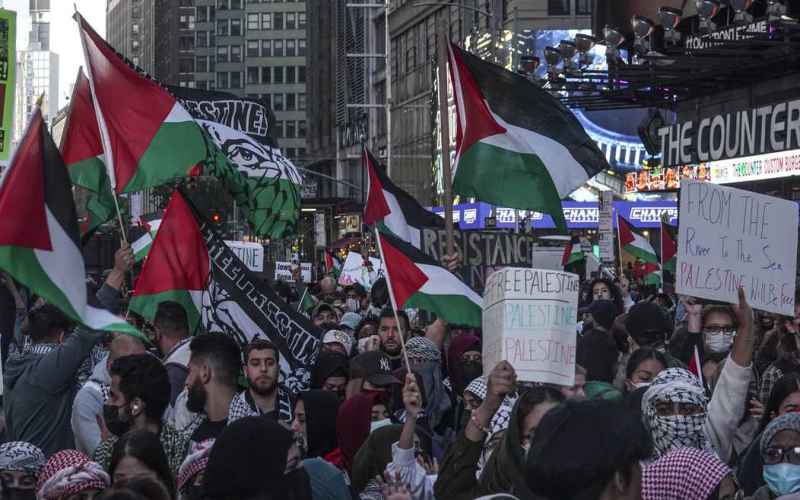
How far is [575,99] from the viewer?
110 feet

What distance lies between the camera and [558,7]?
193 ft

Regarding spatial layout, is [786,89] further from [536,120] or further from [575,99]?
[536,120]

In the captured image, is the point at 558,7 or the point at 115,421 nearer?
the point at 115,421

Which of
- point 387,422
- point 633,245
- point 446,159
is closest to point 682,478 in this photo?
point 387,422

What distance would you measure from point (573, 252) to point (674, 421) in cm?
1535

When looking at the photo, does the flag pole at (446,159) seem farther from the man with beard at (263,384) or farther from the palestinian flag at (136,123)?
the man with beard at (263,384)

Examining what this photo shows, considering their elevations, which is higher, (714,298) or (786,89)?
(786,89)

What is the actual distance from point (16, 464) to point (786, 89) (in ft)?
80.1

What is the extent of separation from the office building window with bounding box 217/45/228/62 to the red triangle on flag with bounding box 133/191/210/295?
7175 inches

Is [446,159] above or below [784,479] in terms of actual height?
above

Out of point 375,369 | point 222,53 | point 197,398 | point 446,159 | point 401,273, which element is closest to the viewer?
point 197,398

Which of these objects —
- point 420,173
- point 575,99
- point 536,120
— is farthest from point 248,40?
point 536,120

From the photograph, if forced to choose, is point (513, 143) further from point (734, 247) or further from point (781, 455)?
point (781, 455)

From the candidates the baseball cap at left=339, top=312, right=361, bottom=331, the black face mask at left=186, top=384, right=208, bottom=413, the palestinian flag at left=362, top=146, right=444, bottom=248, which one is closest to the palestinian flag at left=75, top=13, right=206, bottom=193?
the palestinian flag at left=362, top=146, right=444, bottom=248
